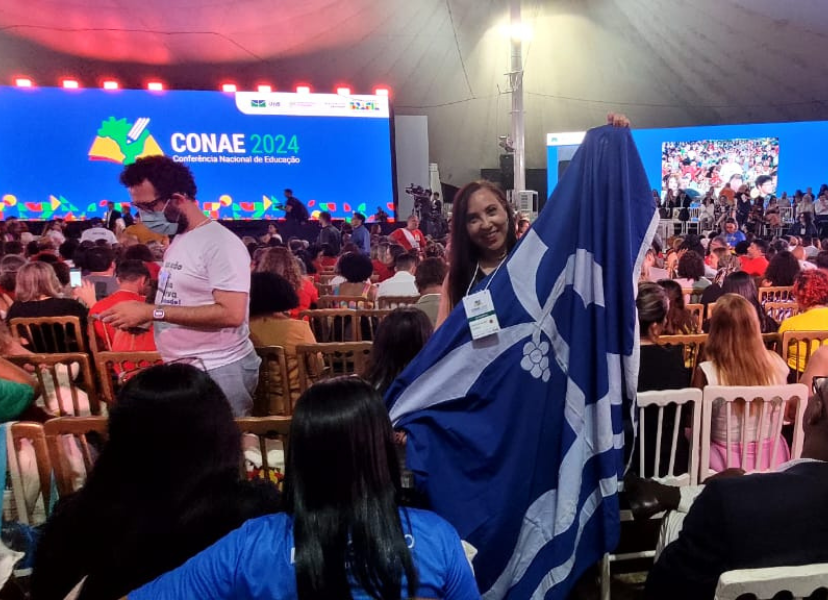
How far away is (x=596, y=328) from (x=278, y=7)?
1138cm

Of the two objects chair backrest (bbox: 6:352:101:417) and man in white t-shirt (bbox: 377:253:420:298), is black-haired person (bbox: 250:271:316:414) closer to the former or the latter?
chair backrest (bbox: 6:352:101:417)

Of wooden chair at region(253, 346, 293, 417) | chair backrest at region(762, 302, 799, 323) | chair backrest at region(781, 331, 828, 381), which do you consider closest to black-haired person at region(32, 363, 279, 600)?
wooden chair at region(253, 346, 293, 417)

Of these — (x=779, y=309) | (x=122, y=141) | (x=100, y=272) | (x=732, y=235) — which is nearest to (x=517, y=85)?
(x=732, y=235)

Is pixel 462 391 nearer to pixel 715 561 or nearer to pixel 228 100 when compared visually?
pixel 715 561

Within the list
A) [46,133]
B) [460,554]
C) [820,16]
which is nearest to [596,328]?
[460,554]

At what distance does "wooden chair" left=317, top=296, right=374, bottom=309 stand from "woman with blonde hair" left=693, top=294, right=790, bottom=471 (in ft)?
8.25

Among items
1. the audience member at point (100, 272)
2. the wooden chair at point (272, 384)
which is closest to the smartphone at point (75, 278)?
the audience member at point (100, 272)

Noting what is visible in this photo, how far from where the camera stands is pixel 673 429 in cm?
213

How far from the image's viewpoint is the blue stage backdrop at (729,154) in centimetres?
1319

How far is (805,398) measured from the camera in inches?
78.8

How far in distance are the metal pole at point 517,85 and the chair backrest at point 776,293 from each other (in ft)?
23.0

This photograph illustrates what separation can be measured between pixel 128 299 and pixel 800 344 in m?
3.69

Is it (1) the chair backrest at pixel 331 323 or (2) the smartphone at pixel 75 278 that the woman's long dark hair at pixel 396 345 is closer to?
(1) the chair backrest at pixel 331 323

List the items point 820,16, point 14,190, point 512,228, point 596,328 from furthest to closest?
point 820,16, point 14,190, point 512,228, point 596,328
